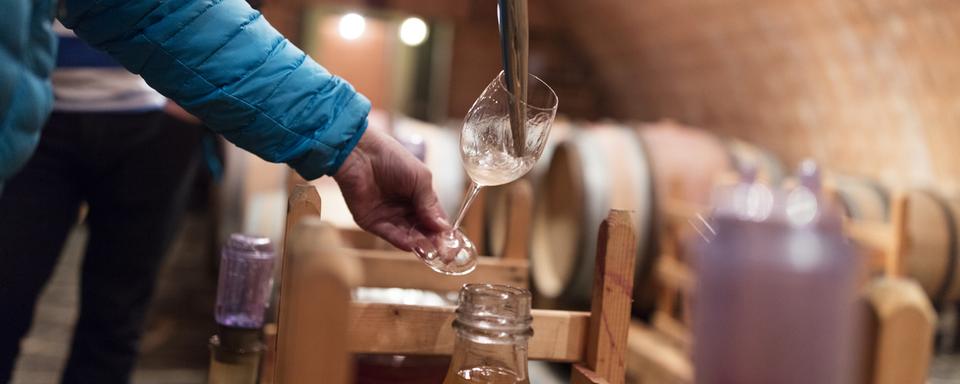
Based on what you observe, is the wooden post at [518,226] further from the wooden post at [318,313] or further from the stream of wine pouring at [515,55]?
the wooden post at [318,313]

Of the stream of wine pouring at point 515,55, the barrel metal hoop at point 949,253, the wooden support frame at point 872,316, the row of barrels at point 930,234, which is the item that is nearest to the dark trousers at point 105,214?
the stream of wine pouring at point 515,55

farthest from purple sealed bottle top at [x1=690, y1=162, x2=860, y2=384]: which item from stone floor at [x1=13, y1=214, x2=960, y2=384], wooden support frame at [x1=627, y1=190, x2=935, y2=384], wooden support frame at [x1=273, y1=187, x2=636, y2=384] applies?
stone floor at [x1=13, y1=214, x2=960, y2=384]

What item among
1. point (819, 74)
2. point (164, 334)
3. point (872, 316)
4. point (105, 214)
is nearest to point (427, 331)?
point (872, 316)

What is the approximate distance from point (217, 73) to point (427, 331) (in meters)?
0.35

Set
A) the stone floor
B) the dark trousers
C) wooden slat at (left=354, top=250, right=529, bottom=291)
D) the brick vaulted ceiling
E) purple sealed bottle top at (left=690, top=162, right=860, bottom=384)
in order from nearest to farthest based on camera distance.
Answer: purple sealed bottle top at (left=690, top=162, right=860, bottom=384) → wooden slat at (left=354, top=250, right=529, bottom=291) → the dark trousers → the stone floor → the brick vaulted ceiling

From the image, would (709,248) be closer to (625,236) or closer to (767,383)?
(767,383)

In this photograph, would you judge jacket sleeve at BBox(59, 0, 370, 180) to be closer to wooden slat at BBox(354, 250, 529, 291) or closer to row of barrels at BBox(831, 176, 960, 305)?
wooden slat at BBox(354, 250, 529, 291)

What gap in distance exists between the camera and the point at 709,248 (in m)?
0.46

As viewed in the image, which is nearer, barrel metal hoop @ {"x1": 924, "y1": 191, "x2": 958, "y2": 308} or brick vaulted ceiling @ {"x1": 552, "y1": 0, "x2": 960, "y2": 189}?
barrel metal hoop @ {"x1": 924, "y1": 191, "x2": 958, "y2": 308}

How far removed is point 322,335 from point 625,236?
410 millimetres

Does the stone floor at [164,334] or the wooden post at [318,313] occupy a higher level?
the wooden post at [318,313]

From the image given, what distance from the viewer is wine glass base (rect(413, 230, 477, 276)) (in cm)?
88

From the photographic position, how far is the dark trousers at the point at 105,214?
142cm

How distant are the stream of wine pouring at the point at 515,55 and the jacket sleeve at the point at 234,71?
0.19m
